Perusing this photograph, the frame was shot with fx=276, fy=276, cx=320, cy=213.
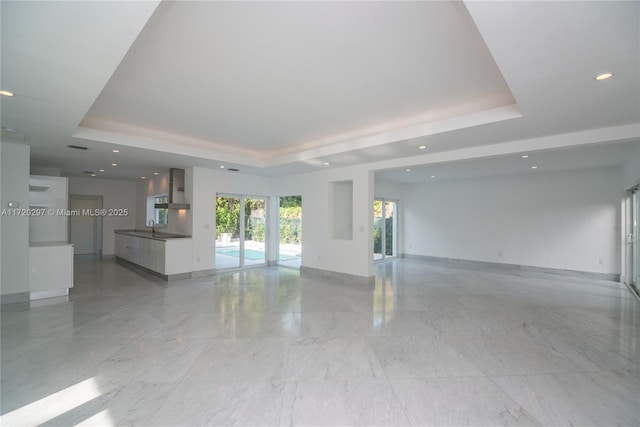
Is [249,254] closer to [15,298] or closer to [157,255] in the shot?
[157,255]

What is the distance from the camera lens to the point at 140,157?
557 cm

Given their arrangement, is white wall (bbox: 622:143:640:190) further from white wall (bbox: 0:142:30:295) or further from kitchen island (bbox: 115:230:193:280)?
white wall (bbox: 0:142:30:295)

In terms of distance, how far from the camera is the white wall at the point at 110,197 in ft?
29.8

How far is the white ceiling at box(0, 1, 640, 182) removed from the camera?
1789mm

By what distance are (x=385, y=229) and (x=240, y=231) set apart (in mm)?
4736

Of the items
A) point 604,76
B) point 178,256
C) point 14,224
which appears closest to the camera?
point 604,76

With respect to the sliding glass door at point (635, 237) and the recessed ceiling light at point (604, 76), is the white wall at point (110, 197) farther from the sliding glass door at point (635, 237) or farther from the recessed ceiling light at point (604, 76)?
the sliding glass door at point (635, 237)

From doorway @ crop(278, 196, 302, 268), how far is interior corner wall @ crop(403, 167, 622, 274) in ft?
13.6

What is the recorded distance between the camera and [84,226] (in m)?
9.96

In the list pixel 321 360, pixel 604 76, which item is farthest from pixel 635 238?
pixel 321 360

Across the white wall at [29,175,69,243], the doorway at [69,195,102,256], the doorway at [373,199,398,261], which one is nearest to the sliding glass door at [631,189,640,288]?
the doorway at [373,199,398,261]

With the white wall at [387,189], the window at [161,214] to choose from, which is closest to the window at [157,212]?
the window at [161,214]

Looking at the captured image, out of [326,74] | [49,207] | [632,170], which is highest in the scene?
[326,74]

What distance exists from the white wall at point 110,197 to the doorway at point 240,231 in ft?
14.9
